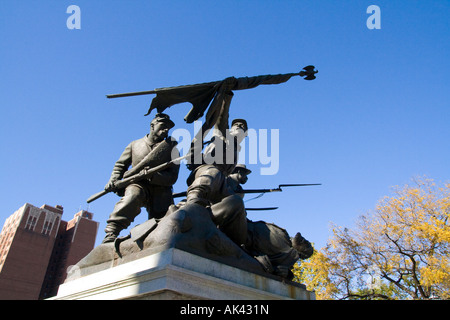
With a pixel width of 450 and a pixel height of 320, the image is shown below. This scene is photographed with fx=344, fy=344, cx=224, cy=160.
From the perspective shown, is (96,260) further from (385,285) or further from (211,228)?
(385,285)

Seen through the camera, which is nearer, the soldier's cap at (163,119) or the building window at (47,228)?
the soldier's cap at (163,119)

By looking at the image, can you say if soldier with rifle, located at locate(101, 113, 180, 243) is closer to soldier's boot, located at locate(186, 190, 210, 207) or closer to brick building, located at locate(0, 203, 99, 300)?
soldier's boot, located at locate(186, 190, 210, 207)

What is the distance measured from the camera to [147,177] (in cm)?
495

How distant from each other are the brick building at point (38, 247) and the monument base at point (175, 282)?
57.2m

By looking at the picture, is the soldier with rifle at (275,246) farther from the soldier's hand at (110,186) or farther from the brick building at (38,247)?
the brick building at (38,247)

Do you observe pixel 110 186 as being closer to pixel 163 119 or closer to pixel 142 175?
pixel 142 175

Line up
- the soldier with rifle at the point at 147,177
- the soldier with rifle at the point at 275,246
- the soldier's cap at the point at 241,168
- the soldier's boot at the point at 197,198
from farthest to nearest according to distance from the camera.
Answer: the soldier's cap at the point at 241,168, the soldier with rifle at the point at 147,177, the soldier with rifle at the point at 275,246, the soldier's boot at the point at 197,198

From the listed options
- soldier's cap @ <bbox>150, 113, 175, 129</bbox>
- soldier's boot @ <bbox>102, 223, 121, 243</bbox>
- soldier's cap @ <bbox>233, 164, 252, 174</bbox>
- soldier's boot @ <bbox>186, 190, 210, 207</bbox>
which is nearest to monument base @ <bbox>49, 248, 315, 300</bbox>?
soldier's boot @ <bbox>102, 223, 121, 243</bbox>

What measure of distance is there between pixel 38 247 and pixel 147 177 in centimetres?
6358

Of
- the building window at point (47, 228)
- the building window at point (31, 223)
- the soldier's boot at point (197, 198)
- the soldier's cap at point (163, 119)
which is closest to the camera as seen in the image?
the soldier's boot at point (197, 198)

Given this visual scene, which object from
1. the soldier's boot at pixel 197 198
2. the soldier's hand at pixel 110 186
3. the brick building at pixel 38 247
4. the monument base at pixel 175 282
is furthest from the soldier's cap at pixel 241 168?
the brick building at pixel 38 247

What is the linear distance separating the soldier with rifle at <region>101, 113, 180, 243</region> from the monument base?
1.08m

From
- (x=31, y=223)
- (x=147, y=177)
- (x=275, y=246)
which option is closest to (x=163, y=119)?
(x=147, y=177)

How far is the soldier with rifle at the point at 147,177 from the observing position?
4.74m
